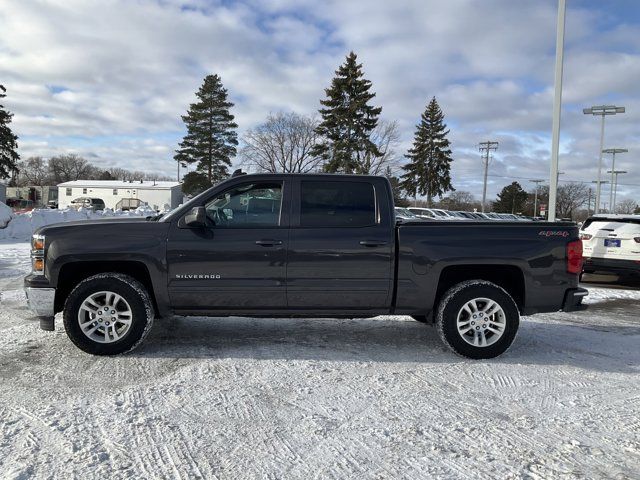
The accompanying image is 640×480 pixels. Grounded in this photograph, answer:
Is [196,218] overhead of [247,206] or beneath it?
beneath

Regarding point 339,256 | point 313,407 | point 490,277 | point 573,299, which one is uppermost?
point 339,256

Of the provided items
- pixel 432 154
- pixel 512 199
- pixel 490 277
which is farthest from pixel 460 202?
pixel 490 277

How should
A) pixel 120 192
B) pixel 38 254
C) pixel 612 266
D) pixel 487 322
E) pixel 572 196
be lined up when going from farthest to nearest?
1. pixel 572 196
2. pixel 120 192
3. pixel 612 266
4. pixel 487 322
5. pixel 38 254

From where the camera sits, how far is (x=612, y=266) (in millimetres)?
10398

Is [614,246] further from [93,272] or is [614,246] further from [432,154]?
[432,154]

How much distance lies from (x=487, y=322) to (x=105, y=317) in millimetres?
3851

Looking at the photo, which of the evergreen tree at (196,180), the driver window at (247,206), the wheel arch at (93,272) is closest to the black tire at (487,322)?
the driver window at (247,206)

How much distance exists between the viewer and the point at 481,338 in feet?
16.5

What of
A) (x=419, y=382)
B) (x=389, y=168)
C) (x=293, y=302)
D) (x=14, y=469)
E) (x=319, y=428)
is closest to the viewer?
(x=14, y=469)

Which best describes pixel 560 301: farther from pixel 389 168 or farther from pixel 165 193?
pixel 165 193

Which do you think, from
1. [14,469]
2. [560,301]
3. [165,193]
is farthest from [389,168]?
[14,469]

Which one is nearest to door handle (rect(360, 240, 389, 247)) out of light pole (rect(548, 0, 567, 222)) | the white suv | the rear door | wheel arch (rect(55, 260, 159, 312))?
the rear door

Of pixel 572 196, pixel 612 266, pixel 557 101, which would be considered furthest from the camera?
pixel 572 196

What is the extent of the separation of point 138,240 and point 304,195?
173 cm
